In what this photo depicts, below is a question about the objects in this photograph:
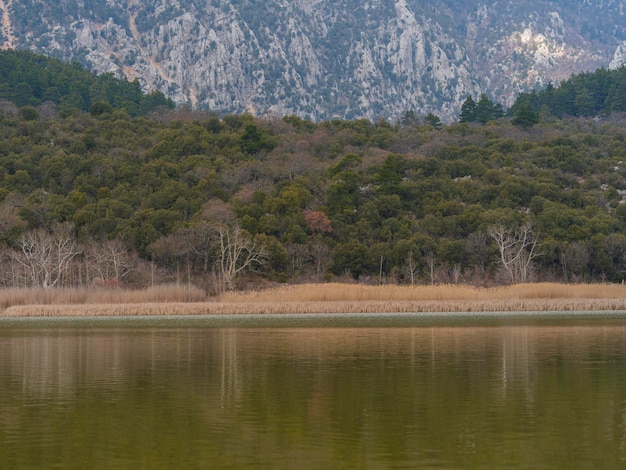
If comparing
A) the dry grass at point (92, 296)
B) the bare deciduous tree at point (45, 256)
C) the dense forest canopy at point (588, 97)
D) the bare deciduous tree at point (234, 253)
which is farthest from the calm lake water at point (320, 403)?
the dense forest canopy at point (588, 97)

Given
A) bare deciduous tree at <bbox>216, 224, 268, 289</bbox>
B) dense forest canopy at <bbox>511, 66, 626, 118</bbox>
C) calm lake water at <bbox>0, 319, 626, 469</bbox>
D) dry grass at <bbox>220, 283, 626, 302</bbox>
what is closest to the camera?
calm lake water at <bbox>0, 319, 626, 469</bbox>

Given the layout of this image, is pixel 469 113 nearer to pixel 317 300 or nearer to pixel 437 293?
pixel 437 293

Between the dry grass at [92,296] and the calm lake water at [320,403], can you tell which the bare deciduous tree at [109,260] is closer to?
the dry grass at [92,296]

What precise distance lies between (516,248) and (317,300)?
29142mm

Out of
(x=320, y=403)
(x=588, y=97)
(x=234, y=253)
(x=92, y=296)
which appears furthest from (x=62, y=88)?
(x=320, y=403)

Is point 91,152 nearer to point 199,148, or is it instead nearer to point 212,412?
point 199,148

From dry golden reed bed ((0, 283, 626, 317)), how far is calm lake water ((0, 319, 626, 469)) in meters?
16.2

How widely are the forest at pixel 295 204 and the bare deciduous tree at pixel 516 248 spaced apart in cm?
30

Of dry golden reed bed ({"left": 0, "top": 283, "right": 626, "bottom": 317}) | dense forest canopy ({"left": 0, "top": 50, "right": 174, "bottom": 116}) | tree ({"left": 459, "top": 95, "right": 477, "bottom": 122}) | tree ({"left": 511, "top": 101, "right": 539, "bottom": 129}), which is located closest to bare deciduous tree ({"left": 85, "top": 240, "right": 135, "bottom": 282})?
dry golden reed bed ({"left": 0, "top": 283, "right": 626, "bottom": 317})

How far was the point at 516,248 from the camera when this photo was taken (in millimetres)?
82062

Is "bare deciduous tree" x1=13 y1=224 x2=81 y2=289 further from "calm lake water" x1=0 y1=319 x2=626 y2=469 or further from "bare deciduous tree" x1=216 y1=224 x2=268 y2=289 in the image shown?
"calm lake water" x1=0 y1=319 x2=626 y2=469

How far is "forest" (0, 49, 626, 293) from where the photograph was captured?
3187 inches

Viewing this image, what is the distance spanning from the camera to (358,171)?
106 meters

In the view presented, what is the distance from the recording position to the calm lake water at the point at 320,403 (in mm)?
17328
